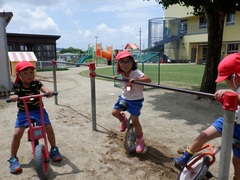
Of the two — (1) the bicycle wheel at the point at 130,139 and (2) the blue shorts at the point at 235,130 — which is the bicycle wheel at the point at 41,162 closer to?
(1) the bicycle wheel at the point at 130,139

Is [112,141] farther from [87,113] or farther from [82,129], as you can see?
[87,113]

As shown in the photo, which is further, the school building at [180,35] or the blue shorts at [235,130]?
the school building at [180,35]

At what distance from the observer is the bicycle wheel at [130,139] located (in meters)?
2.95

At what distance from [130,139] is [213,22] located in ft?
15.3

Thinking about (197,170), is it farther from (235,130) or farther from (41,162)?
(41,162)

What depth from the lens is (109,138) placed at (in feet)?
11.8

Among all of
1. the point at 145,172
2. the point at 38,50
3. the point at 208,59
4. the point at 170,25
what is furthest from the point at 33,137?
the point at 170,25

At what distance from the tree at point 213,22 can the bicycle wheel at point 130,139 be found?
4.08 meters

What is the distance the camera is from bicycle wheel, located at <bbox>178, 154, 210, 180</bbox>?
205 cm

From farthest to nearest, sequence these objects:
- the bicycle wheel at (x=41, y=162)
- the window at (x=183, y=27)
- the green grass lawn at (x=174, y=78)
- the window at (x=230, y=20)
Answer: the window at (x=183, y=27)
the window at (x=230, y=20)
the green grass lawn at (x=174, y=78)
the bicycle wheel at (x=41, y=162)

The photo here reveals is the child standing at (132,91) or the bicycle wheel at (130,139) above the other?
the child standing at (132,91)

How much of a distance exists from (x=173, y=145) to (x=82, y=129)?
161 cm

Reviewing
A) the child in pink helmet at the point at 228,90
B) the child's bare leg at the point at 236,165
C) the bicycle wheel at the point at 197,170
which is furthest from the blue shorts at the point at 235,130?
the bicycle wheel at the point at 197,170

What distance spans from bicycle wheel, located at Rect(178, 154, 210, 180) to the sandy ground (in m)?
0.32
